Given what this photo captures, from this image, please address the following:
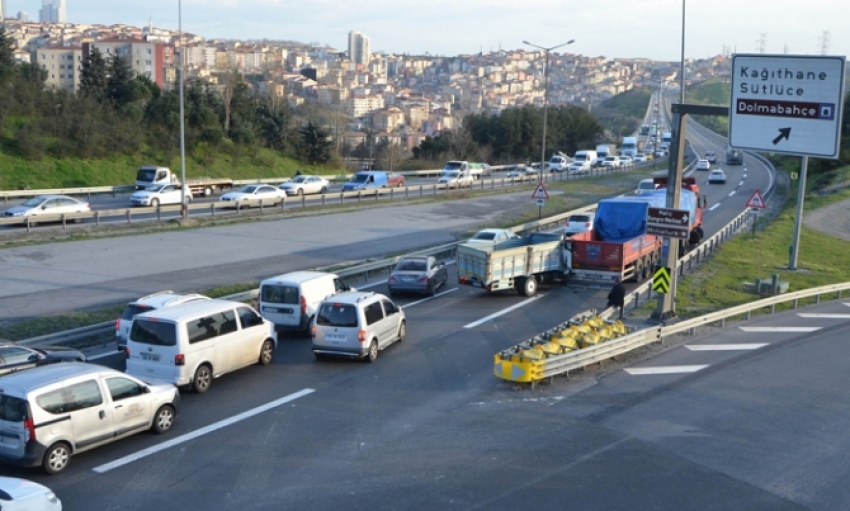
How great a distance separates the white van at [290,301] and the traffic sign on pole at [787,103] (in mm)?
10224

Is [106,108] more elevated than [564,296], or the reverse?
[106,108]

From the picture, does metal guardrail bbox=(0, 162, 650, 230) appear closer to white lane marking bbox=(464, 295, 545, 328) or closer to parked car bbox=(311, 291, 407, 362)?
white lane marking bbox=(464, 295, 545, 328)

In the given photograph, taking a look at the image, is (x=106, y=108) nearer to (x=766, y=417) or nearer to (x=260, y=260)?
(x=260, y=260)

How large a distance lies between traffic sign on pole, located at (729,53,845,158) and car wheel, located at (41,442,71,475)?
15.1 meters

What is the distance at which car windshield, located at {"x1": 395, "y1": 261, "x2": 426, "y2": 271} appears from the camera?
25688mm

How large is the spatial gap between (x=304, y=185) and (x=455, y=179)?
10731 mm

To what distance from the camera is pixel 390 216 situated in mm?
44344

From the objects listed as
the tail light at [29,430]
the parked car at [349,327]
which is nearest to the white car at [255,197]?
the parked car at [349,327]

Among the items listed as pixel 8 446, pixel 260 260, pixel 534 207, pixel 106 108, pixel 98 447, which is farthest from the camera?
pixel 106 108

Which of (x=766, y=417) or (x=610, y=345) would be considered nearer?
(x=766, y=417)

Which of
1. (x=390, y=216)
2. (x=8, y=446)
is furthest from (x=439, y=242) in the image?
(x=8, y=446)

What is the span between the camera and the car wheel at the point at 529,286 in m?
25.5

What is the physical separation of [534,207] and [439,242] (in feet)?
50.5

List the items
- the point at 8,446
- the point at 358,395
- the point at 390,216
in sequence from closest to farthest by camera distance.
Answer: the point at 8,446 → the point at 358,395 → the point at 390,216
